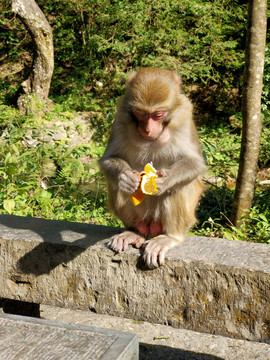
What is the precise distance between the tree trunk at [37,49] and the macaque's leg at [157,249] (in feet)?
24.6

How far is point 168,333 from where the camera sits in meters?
3.51

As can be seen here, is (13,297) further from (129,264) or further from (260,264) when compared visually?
(260,264)

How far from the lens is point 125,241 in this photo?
9.02ft

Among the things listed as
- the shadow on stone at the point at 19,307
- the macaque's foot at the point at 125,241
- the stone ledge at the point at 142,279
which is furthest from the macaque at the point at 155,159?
the shadow on stone at the point at 19,307

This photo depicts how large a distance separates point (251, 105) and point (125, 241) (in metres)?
2.64

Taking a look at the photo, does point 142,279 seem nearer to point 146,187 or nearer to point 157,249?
point 157,249

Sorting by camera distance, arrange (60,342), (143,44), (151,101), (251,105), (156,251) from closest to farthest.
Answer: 1. (60,342)
2. (156,251)
3. (151,101)
4. (251,105)
5. (143,44)

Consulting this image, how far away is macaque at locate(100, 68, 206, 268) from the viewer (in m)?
2.76

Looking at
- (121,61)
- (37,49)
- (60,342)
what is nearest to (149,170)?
(60,342)

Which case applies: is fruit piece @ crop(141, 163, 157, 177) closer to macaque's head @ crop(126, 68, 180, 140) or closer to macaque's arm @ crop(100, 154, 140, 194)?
macaque's arm @ crop(100, 154, 140, 194)

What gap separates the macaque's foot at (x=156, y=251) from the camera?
2508mm

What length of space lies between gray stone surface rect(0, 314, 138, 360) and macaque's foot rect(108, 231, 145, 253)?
735 millimetres

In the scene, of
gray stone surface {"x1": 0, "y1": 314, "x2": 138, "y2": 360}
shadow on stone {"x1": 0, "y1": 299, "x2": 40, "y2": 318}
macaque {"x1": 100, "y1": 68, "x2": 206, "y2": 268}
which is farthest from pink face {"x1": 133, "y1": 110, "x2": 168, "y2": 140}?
shadow on stone {"x1": 0, "y1": 299, "x2": 40, "y2": 318}

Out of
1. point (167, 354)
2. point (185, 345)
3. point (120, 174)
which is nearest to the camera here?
point (120, 174)
